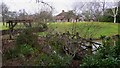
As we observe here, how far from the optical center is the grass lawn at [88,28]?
97.2 inches

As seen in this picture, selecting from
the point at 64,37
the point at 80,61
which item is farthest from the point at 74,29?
the point at 80,61

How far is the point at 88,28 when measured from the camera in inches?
101

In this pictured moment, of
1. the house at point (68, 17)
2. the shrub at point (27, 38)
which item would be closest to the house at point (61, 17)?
the house at point (68, 17)

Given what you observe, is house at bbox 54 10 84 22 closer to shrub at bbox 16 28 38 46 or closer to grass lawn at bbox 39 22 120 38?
grass lawn at bbox 39 22 120 38

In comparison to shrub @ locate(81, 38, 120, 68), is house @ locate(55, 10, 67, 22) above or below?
above

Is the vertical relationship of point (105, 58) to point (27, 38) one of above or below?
below

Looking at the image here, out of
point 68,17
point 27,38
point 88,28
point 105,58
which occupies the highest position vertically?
point 68,17

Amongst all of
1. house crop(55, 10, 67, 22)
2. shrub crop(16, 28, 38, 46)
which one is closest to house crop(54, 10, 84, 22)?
house crop(55, 10, 67, 22)

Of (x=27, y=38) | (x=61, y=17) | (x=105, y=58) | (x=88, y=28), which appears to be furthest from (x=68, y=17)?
(x=105, y=58)

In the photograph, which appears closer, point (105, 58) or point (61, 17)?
point (105, 58)

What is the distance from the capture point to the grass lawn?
2469 mm

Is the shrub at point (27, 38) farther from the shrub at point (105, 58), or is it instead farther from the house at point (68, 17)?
the shrub at point (105, 58)

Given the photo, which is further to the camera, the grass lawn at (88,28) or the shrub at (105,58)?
the grass lawn at (88,28)

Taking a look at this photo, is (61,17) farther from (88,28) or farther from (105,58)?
(105,58)
